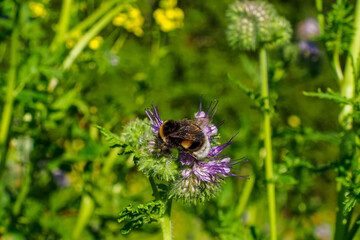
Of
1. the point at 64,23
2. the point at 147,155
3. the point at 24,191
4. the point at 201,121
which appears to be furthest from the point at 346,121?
the point at 24,191

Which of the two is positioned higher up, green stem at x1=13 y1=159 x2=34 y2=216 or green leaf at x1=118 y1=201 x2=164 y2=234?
green leaf at x1=118 y1=201 x2=164 y2=234

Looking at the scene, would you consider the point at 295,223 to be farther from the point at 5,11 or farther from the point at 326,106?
the point at 326,106

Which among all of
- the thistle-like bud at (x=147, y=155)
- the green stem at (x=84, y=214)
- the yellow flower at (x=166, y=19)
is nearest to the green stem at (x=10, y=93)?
the green stem at (x=84, y=214)

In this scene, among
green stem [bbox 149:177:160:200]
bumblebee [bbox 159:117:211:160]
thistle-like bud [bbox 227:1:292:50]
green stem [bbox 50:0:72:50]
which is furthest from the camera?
green stem [bbox 50:0:72:50]

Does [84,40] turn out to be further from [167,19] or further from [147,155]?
[147,155]

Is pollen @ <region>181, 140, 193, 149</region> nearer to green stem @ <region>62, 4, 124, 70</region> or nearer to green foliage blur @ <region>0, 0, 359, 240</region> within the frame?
green foliage blur @ <region>0, 0, 359, 240</region>

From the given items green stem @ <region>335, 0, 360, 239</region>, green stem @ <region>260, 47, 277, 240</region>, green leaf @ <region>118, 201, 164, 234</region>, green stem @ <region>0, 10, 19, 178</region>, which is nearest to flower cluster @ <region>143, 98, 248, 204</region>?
green leaf @ <region>118, 201, 164, 234</region>
